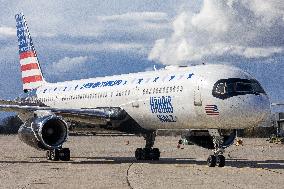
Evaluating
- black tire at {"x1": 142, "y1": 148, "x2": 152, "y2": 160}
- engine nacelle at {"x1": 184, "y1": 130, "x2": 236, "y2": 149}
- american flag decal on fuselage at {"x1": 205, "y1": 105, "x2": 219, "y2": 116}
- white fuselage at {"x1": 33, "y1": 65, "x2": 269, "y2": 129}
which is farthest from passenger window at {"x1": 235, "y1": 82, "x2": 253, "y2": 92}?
black tire at {"x1": 142, "y1": 148, "x2": 152, "y2": 160}

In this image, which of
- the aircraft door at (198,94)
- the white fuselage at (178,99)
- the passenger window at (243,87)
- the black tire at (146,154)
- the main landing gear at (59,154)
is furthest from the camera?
the black tire at (146,154)

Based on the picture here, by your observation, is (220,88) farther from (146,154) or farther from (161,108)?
(146,154)

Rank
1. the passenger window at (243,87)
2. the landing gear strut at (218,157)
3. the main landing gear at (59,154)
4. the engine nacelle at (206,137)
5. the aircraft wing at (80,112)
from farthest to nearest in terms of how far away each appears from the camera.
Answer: the main landing gear at (59,154) < the aircraft wing at (80,112) < the engine nacelle at (206,137) < the landing gear strut at (218,157) < the passenger window at (243,87)

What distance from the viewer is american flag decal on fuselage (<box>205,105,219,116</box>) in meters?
22.4

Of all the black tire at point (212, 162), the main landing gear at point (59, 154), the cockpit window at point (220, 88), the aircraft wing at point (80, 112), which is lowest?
the black tire at point (212, 162)

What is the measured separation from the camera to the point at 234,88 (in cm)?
2250

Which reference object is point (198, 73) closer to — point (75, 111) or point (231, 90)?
point (231, 90)

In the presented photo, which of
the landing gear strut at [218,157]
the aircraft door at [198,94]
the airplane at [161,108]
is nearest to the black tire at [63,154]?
the airplane at [161,108]

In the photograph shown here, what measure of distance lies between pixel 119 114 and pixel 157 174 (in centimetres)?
848

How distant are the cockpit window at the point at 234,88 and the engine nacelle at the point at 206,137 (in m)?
1.84

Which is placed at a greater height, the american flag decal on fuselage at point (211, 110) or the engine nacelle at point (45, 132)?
the american flag decal on fuselage at point (211, 110)

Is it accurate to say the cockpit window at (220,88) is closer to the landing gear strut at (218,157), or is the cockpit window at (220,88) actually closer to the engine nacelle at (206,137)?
the engine nacelle at (206,137)

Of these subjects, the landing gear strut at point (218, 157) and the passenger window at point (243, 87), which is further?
the landing gear strut at point (218, 157)

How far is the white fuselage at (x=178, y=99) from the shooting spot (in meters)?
22.0
